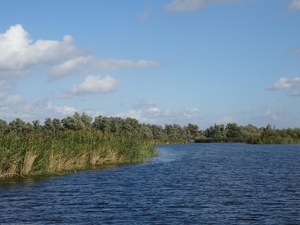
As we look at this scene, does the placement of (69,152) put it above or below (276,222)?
above

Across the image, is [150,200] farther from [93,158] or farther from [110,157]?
[110,157]

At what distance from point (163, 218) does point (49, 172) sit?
1394 centimetres

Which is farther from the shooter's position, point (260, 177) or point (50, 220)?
point (260, 177)

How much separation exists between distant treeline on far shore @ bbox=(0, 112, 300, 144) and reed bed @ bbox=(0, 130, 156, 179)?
2480 millimetres

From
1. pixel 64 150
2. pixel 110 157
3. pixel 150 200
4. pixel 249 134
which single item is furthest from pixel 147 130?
pixel 150 200

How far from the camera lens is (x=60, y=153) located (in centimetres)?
2870

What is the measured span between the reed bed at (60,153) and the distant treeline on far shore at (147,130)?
8.14ft

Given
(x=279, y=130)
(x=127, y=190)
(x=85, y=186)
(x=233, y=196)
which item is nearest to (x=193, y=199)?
(x=233, y=196)

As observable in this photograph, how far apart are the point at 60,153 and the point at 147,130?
8536 cm

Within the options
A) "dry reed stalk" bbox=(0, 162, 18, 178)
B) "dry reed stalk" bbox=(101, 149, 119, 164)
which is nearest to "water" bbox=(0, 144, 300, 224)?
"dry reed stalk" bbox=(0, 162, 18, 178)

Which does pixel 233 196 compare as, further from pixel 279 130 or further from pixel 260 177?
pixel 279 130

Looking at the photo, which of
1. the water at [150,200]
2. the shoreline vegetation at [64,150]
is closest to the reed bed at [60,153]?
the shoreline vegetation at [64,150]

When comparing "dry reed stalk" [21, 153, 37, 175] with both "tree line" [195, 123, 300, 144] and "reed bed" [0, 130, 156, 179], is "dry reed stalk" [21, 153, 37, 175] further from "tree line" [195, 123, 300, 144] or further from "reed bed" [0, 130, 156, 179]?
"tree line" [195, 123, 300, 144]

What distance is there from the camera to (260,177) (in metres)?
28.2
